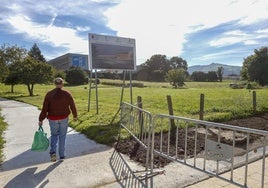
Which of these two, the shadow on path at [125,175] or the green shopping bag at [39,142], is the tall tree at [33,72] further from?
the shadow on path at [125,175]

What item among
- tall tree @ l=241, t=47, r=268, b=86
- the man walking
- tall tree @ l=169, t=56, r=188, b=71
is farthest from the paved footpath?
tall tree @ l=169, t=56, r=188, b=71

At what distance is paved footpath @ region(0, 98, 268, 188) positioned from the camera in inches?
169

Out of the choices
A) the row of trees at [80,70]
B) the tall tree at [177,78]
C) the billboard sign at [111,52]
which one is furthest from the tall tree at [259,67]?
the billboard sign at [111,52]

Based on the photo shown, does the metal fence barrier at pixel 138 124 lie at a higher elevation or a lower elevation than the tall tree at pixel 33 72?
lower

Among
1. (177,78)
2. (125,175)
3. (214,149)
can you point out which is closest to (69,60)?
(177,78)

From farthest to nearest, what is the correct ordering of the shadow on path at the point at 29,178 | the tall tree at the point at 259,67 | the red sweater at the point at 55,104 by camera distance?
the tall tree at the point at 259,67, the red sweater at the point at 55,104, the shadow on path at the point at 29,178

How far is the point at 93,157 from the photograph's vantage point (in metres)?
5.65

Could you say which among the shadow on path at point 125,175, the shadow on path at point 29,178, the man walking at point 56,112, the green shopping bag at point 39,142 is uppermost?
the man walking at point 56,112

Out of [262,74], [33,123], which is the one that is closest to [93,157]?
[33,123]

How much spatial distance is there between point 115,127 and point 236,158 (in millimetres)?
3891

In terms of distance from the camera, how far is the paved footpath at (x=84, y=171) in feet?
14.1

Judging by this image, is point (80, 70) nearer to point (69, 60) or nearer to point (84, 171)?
point (69, 60)

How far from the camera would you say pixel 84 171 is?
484 cm

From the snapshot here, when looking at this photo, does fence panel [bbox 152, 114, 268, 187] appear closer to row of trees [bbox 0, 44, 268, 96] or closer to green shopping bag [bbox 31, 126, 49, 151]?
green shopping bag [bbox 31, 126, 49, 151]
